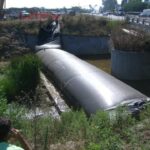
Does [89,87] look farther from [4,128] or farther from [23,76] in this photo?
[4,128]

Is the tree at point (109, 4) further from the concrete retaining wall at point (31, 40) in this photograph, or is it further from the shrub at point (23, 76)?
the shrub at point (23, 76)

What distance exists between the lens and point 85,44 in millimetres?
30047

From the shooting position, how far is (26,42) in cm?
2998

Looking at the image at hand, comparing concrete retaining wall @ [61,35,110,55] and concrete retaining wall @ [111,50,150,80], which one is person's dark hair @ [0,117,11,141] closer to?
concrete retaining wall @ [111,50,150,80]

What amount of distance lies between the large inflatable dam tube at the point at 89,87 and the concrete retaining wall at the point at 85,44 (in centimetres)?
1103

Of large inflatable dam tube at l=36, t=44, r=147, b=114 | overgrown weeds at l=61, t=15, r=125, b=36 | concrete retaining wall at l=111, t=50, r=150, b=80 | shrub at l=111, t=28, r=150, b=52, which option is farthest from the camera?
overgrown weeds at l=61, t=15, r=125, b=36

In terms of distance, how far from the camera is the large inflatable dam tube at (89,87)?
36.2 ft

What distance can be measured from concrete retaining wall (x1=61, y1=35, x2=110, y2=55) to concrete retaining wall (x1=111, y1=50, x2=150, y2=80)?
873cm

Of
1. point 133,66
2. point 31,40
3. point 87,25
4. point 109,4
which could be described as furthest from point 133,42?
point 109,4

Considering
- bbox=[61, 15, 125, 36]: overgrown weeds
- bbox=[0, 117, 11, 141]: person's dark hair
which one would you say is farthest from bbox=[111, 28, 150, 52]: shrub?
bbox=[0, 117, 11, 141]: person's dark hair

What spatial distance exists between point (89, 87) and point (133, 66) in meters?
8.17

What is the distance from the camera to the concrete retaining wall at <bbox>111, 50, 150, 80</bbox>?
67.0 ft

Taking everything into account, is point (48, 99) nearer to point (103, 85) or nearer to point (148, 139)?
point (103, 85)

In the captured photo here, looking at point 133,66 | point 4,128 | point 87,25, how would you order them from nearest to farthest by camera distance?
point 4,128
point 133,66
point 87,25
